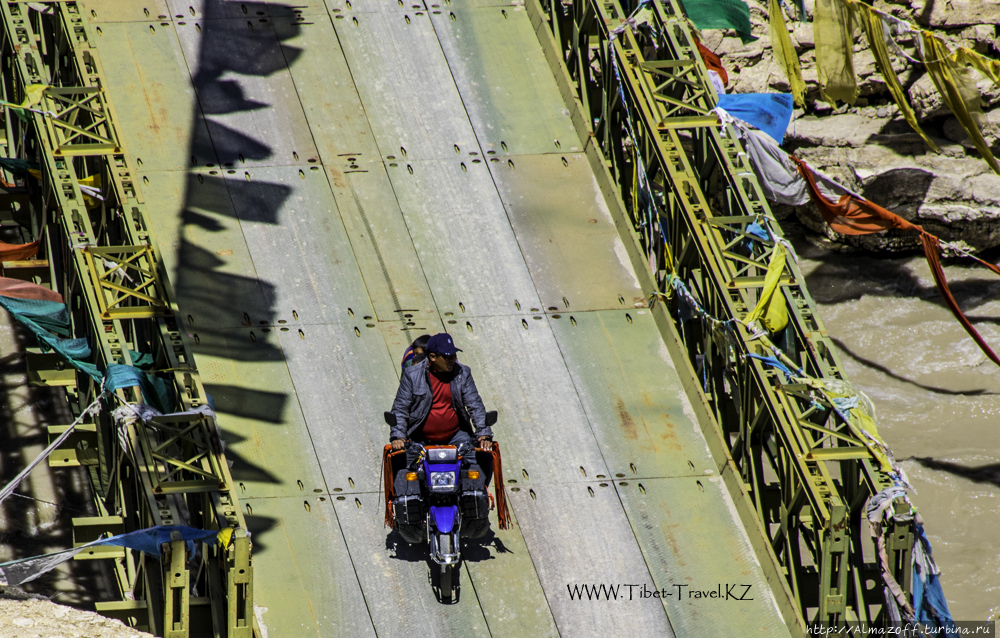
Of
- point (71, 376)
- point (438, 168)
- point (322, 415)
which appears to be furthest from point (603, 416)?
point (71, 376)

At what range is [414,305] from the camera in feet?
46.3

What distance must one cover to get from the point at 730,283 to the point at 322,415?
13.0 ft

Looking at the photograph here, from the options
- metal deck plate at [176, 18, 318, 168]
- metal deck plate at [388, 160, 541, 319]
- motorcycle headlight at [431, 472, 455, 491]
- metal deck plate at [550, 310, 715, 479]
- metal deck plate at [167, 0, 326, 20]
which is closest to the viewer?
motorcycle headlight at [431, 472, 455, 491]

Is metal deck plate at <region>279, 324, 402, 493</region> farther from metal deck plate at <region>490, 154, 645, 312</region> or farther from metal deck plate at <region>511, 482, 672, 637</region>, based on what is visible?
metal deck plate at <region>490, 154, 645, 312</region>

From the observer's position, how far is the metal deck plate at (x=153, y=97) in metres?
15.3

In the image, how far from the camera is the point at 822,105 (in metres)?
19.7

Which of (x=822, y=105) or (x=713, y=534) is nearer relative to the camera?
(x=713, y=534)

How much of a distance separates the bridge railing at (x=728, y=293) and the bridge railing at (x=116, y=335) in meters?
4.59

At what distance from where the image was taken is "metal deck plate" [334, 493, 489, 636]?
11.6 meters

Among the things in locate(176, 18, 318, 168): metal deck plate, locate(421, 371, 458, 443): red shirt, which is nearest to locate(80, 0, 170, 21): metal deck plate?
locate(176, 18, 318, 168): metal deck plate

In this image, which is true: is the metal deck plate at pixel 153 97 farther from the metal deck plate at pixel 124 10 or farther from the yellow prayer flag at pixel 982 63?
the yellow prayer flag at pixel 982 63

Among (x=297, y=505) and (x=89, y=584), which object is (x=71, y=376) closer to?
(x=89, y=584)

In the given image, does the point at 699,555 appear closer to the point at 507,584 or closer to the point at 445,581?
the point at 507,584

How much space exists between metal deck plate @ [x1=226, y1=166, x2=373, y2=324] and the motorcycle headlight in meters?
3.31
